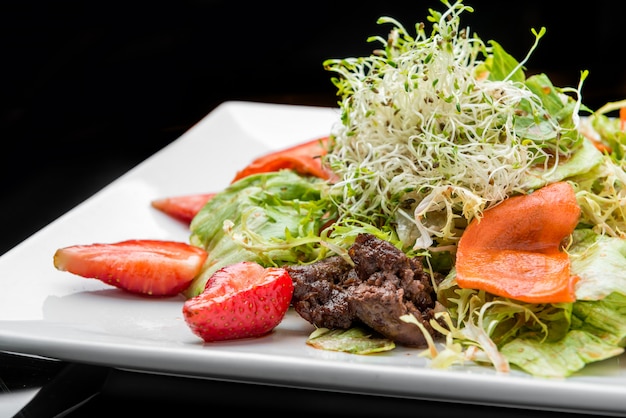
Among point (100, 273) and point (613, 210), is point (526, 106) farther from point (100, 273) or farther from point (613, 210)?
point (100, 273)

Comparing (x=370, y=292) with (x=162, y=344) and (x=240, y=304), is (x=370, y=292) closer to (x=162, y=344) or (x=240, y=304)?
(x=240, y=304)

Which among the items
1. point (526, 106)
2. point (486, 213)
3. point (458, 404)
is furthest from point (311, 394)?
point (526, 106)

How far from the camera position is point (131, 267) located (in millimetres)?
2850

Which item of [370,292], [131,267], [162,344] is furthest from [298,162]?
[162,344]

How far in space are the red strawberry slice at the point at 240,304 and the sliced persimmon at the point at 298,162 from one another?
2.90 feet

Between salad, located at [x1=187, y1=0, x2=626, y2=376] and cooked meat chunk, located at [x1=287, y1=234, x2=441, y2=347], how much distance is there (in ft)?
0.28

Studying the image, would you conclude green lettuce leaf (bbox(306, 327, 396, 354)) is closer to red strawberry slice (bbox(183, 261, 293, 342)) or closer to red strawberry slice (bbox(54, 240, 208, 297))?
red strawberry slice (bbox(183, 261, 293, 342))

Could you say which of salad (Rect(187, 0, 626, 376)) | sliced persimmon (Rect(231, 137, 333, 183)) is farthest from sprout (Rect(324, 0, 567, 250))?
sliced persimmon (Rect(231, 137, 333, 183))

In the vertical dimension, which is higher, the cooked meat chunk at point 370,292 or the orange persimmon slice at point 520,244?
the orange persimmon slice at point 520,244

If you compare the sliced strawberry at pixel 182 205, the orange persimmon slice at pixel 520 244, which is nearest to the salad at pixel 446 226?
the orange persimmon slice at pixel 520 244

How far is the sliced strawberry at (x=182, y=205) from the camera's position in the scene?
3.60m

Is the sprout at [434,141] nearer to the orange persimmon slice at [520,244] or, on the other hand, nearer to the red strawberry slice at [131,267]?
the orange persimmon slice at [520,244]

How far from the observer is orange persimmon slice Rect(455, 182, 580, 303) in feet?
7.97

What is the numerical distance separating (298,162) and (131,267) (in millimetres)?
990
